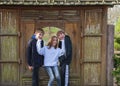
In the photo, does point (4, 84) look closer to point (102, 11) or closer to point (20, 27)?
point (20, 27)

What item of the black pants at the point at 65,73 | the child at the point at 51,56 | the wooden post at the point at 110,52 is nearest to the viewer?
the child at the point at 51,56

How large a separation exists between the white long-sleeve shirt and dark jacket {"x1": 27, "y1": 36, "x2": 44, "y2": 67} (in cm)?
16

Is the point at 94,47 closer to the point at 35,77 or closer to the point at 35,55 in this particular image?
the point at 35,55

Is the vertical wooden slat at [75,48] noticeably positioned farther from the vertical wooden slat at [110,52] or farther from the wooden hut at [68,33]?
the vertical wooden slat at [110,52]

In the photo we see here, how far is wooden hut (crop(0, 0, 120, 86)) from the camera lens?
15.4 m

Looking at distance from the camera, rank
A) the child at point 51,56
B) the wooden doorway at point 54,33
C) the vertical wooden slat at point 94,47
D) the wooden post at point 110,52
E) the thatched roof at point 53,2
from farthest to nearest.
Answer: the wooden post at point 110,52 < the vertical wooden slat at point 94,47 < the wooden doorway at point 54,33 < the child at point 51,56 < the thatched roof at point 53,2

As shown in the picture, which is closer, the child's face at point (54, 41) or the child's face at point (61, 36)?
the child's face at point (54, 41)

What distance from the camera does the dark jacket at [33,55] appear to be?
48.6ft

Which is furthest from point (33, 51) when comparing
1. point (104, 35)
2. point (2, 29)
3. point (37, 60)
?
point (104, 35)

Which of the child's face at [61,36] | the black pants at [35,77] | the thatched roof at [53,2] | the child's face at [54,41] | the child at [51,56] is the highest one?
the thatched roof at [53,2]

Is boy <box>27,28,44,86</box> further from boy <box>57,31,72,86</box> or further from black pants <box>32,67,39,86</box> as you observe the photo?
boy <box>57,31,72,86</box>

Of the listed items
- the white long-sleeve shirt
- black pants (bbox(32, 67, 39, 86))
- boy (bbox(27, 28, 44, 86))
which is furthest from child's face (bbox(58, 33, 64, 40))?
→ black pants (bbox(32, 67, 39, 86))

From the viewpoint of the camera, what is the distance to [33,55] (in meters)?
14.8

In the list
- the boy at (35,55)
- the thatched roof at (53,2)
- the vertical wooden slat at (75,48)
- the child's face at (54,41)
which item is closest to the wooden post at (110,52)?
the vertical wooden slat at (75,48)
